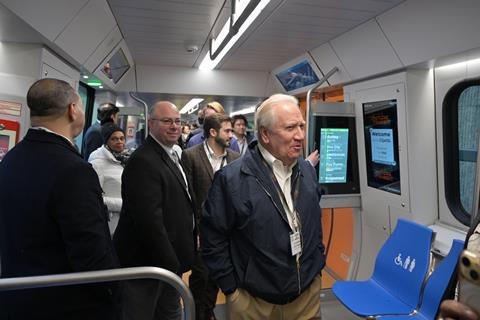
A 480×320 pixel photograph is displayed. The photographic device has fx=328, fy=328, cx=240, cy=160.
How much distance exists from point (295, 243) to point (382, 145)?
2.23 meters

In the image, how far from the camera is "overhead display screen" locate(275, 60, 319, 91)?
443 centimetres

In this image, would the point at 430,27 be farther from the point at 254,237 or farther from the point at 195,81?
the point at 195,81

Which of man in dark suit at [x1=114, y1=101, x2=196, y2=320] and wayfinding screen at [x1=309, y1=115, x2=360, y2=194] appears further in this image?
wayfinding screen at [x1=309, y1=115, x2=360, y2=194]

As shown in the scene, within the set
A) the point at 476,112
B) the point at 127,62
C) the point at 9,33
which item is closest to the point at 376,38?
the point at 476,112

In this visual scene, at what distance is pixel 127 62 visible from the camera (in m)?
4.86

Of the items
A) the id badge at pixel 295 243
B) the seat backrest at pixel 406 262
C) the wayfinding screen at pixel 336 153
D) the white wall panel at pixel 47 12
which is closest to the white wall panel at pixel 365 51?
the wayfinding screen at pixel 336 153

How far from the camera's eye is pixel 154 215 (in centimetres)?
190

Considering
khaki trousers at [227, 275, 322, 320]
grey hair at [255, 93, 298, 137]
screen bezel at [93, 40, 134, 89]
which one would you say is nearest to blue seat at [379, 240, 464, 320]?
khaki trousers at [227, 275, 322, 320]

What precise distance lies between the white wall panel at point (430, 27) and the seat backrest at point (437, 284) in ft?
4.53

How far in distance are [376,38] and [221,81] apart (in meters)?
3.02

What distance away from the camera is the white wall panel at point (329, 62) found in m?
3.67

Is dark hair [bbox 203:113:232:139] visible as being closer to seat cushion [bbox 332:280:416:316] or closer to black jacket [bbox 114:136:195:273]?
black jacket [bbox 114:136:195:273]

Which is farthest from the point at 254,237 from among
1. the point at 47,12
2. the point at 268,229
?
the point at 47,12

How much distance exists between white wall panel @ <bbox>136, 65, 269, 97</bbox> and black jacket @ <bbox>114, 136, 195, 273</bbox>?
3521 mm
